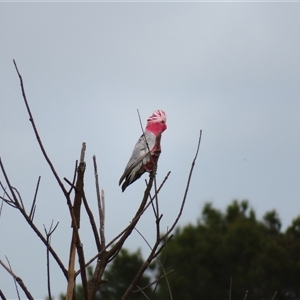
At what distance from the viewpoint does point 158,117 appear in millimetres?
4266

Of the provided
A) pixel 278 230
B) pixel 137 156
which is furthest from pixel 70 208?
pixel 278 230

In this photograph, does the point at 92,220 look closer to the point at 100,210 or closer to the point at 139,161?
the point at 100,210

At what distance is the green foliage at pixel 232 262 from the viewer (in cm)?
1744

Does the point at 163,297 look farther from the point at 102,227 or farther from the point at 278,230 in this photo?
the point at 102,227

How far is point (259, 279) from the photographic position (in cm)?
1736

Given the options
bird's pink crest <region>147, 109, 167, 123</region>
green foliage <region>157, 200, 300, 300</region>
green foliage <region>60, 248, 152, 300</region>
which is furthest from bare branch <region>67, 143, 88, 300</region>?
green foliage <region>157, 200, 300, 300</region>

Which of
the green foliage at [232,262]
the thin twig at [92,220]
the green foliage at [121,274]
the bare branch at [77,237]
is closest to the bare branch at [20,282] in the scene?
the bare branch at [77,237]

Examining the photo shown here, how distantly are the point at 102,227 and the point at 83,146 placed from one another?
11.3 inches

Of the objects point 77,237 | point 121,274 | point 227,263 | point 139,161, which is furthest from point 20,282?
point 227,263

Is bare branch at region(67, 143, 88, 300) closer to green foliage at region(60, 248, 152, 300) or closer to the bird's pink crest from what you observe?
the bird's pink crest

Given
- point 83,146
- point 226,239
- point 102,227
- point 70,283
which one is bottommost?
point 70,283

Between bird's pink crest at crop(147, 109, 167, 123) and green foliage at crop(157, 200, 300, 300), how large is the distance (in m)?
13.3

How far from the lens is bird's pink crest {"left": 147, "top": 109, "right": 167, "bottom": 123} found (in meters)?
4.27

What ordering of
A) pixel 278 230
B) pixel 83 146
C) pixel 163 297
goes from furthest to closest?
pixel 278 230, pixel 163 297, pixel 83 146
